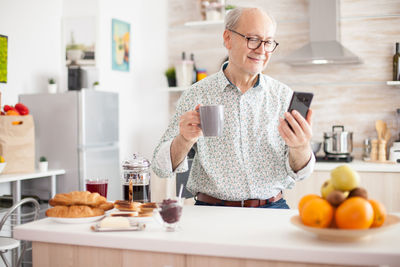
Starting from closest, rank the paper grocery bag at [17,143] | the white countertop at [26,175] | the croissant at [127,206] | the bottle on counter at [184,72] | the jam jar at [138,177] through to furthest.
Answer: the croissant at [127,206]
the jam jar at [138,177]
the white countertop at [26,175]
the paper grocery bag at [17,143]
the bottle on counter at [184,72]

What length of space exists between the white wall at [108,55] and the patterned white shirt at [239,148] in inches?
95.5

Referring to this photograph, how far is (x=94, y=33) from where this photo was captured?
4305mm

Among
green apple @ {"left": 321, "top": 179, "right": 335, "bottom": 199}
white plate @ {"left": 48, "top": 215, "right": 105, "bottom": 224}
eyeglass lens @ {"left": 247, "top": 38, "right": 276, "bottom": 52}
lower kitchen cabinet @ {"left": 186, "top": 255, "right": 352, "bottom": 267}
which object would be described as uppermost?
eyeglass lens @ {"left": 247, "top": 38, "right": 276, "bottom": 52}

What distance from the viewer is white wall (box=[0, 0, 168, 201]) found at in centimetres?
396

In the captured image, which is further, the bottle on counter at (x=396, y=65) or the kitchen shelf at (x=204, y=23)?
the kitchen shelf at (x=204, y=23)

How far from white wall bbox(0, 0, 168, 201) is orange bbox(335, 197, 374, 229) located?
3336 mm

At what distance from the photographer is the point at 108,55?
4422mm

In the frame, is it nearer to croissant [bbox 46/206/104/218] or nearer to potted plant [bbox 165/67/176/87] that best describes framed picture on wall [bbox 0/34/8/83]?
potted plant [bbox 165/67/176/87]

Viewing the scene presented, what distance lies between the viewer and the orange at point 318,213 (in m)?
1.25

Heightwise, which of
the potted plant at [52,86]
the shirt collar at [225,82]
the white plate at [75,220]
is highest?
the potted plant at [52,86]

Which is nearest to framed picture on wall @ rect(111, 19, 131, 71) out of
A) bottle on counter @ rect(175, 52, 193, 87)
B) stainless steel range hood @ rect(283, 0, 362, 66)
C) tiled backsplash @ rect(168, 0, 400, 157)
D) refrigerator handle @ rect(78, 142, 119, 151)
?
bottle on counter @ rect(175, 52, 193, 87)

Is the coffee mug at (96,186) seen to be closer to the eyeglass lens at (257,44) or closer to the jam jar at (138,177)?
the jam jar at (138,177)

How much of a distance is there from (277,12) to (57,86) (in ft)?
7.36

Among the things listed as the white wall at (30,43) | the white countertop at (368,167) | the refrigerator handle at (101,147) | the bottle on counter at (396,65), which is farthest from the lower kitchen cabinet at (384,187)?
the white wall at (30,43)
